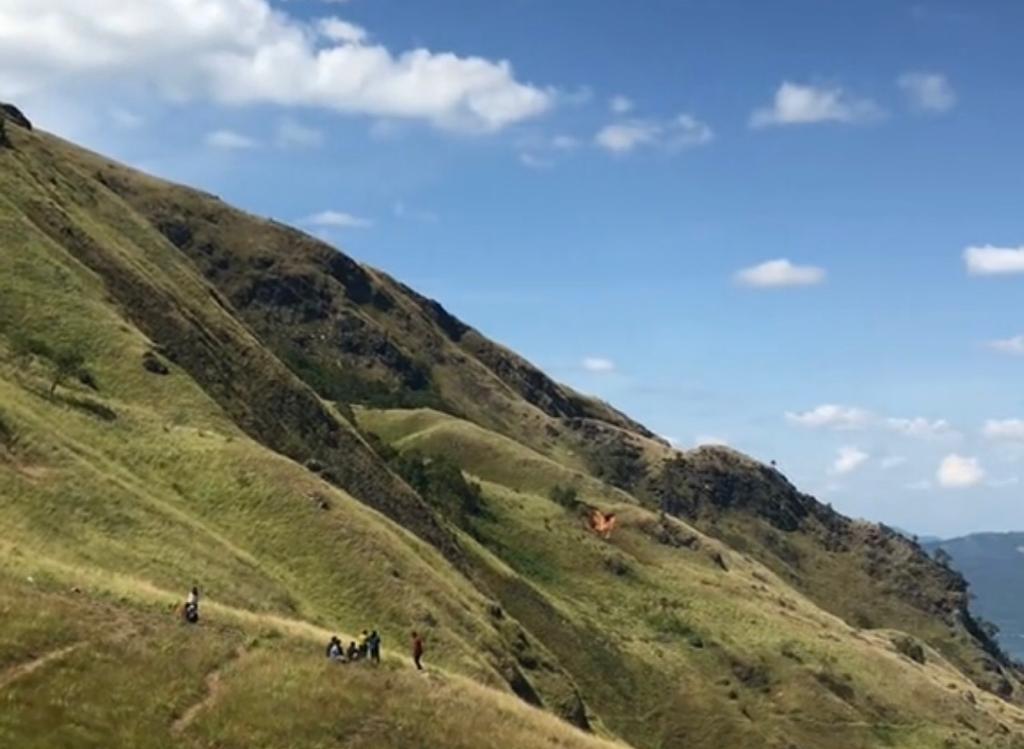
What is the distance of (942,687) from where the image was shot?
144 metres

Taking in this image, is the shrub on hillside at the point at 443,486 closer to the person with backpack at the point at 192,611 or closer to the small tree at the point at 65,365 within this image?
the small tree at the point at 65,365

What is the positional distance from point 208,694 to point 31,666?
251 inches

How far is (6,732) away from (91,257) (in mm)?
81787

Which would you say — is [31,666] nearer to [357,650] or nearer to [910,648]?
[357,650]

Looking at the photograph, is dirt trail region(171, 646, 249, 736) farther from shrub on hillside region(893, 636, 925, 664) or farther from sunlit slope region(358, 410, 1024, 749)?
shrub on hillside region(893, 636, 925, 664)

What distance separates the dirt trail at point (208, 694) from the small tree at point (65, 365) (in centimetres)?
3972

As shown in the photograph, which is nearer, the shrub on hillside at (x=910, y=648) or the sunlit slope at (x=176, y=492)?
the sunlit slope at (x=176, y=492)

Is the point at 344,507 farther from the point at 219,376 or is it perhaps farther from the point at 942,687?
the point at 942,687

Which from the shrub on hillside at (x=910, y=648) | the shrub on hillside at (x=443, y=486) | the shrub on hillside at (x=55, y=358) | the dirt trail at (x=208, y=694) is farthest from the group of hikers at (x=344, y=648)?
the shrub on hillside at (x=910, y=648)

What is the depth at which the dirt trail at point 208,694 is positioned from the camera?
140 feet

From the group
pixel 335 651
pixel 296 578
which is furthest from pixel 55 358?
pixel 335 651

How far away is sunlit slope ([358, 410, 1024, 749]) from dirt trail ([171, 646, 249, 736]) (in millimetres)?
67542

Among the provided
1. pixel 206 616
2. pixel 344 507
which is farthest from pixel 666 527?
pixel 206 616

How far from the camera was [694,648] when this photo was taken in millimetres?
128375
